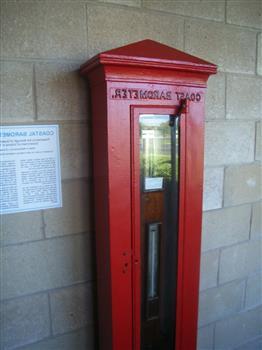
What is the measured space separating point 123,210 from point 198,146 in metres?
0.41

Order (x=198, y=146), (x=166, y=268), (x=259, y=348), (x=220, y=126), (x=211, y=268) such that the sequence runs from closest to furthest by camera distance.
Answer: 1. (x=198, y=146)
2. (x=166, y=268)
3. (x=220, y=126)
4. (x=211, y=268)
5. (x=259, y=348)

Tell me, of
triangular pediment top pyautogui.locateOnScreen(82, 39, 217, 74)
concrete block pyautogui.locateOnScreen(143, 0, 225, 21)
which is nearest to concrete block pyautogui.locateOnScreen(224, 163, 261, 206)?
triangular pediment top pyautogui.locateOnScreen(82, 39, 217, 74)

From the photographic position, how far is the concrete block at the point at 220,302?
178cm

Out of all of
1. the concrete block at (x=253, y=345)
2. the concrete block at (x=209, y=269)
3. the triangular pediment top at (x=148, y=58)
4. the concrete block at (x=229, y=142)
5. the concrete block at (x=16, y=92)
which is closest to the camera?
the triangular pediment top at (x=148, y=58)

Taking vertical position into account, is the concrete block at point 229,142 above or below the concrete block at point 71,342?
above

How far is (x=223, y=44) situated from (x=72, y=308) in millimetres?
1492

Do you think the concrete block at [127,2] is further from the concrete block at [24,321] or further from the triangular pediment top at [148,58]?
the concrete block at [24,321]

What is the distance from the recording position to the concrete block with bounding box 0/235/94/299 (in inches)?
50.3

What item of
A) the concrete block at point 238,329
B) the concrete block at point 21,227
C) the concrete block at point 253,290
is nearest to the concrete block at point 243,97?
the concrete block at point 253,290

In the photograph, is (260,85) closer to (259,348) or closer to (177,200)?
(177,200)

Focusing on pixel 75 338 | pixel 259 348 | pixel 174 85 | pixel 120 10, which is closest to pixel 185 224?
pixel 174 85

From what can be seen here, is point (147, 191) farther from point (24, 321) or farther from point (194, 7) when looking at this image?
point (194, 7)

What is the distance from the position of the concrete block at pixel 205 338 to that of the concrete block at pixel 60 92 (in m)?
1.39

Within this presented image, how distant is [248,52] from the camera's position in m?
1.68
